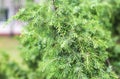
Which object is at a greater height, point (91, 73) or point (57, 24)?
point (57, 24)

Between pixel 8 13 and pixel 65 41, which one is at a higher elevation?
pixel 65 41

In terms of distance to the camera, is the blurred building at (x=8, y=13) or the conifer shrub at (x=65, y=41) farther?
the blurred building at (x=8, y=13)

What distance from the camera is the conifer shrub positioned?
2.68 metres

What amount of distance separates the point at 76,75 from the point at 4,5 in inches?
505

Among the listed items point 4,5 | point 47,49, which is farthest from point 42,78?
point 4,5

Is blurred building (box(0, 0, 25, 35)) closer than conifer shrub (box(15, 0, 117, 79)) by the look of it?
No

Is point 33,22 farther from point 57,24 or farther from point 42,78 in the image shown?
point 42,78

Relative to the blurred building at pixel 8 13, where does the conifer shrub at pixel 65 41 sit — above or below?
above

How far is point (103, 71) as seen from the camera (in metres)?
2.74

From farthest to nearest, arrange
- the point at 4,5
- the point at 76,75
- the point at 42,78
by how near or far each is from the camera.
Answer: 1. the point at 4,5
2. the point at 42,78
3. the point at 76,75

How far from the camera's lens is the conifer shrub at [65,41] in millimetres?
2684

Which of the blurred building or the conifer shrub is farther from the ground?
the conifer shrub

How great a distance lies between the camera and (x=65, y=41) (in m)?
2.69

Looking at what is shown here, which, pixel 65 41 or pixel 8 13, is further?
pixel 8 13
